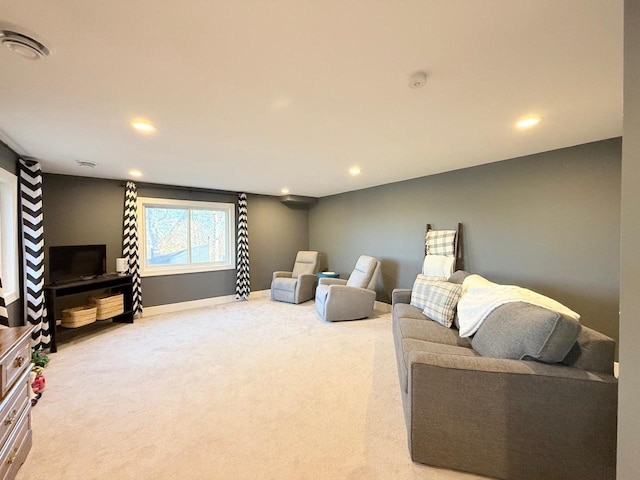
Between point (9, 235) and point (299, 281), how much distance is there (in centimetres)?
386

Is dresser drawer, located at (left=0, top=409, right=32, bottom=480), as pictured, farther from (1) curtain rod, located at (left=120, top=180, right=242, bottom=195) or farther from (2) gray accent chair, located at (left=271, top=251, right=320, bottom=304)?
(2) gray accent chair, located at (left=271, top=251, right=320, bottom=304)

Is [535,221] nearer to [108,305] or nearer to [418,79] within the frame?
[418,79]

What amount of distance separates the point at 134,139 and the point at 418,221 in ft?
12.4

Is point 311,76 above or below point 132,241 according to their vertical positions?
above

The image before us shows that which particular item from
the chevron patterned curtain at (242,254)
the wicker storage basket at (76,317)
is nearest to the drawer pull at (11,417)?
the wicker storage basket at (76,317)

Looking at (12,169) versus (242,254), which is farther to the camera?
(242,254)

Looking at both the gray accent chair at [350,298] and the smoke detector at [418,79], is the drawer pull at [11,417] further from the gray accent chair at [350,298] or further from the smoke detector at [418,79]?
the gray accent chair at [350,298]

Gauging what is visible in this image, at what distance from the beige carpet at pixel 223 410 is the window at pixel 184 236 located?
1.61 metres

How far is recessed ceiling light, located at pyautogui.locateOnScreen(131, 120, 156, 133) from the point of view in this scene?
2162 millimetres

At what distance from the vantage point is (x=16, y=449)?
1.50 m

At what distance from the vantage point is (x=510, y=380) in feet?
4.66

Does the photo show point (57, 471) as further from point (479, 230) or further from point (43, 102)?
point (479, 230)

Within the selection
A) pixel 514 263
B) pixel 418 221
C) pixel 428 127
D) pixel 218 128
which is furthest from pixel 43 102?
pixel 514 263

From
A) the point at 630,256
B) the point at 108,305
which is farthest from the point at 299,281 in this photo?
the point at 630,256
